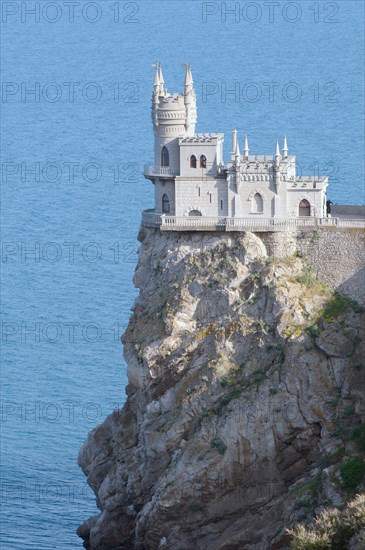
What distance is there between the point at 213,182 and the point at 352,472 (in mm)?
17379

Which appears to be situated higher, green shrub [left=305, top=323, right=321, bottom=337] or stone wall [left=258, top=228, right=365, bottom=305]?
stone wall [left=258, top=228, right=365, bottom=305]

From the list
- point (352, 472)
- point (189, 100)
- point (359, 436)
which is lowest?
point (352, 472)

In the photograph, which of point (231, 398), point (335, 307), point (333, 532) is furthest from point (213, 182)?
point (333, 532)

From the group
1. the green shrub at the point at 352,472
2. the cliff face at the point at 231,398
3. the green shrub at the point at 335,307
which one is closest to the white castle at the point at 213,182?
the cliff face at the point at 231,398

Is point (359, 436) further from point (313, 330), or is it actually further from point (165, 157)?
point (165, 157)

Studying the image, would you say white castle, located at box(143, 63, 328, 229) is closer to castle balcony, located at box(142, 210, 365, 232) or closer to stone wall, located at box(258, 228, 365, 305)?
castle balcony, located at box(142, 210, 365, 232)

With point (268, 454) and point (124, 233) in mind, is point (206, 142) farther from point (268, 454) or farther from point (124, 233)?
point (124, 233)

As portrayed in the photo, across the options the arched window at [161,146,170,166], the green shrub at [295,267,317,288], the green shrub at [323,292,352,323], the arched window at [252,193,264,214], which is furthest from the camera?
the arched window at [161,146,170,166]

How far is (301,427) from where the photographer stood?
116 metres

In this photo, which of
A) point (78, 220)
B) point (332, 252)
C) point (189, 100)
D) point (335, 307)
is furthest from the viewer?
point (78, 220)

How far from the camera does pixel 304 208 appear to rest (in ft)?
396

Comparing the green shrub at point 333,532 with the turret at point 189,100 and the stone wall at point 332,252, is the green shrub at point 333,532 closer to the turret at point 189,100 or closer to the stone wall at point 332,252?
the stone wall at point 332,252

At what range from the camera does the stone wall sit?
390 ft

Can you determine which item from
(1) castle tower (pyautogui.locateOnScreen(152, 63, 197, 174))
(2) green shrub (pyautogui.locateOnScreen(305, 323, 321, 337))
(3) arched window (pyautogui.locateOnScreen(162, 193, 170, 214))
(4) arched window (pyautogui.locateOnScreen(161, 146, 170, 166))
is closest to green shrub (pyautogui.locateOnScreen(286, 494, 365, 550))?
(2) green shrub (pyautogui.locateOnScreen(305, 323, 321, 337))
